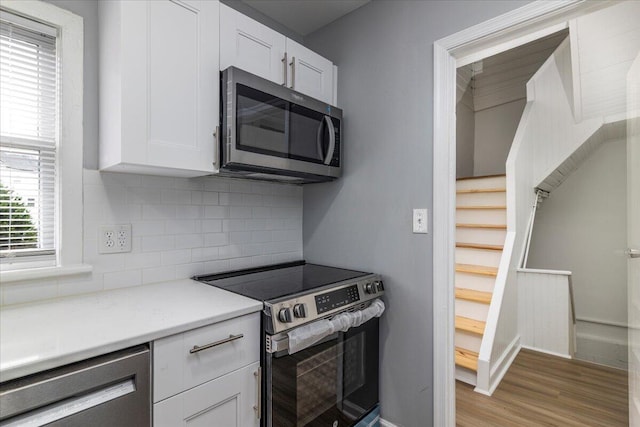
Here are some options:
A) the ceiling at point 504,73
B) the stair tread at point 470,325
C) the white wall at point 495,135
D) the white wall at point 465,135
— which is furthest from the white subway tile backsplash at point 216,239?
the white wall at point 495,135

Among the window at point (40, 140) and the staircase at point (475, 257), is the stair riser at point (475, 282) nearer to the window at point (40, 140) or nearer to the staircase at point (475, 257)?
the staircase at point (475, 257)

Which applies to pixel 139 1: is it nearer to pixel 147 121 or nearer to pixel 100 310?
pixel 147 121

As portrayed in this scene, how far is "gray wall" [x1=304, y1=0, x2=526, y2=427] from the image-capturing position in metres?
1.68

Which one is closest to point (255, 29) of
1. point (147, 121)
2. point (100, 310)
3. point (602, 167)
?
point (147, 121)

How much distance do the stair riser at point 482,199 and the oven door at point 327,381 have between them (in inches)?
82.4

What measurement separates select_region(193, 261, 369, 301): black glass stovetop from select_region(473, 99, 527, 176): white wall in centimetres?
378

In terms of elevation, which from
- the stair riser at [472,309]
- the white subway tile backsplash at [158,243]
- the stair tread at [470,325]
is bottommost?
the stair tread at [470,325]

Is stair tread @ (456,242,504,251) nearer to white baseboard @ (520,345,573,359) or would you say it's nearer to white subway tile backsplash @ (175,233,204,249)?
white baseboard @ (520,345,573,359)

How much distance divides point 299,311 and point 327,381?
1.34 feet

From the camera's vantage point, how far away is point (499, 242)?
2.98 meters

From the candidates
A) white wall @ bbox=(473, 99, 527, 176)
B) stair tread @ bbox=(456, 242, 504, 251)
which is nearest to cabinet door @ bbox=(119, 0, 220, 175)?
stair tread @ bbox=(456, 242, 504, 251)

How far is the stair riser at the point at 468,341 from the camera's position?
8.09 feet

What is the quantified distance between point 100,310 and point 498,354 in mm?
2714

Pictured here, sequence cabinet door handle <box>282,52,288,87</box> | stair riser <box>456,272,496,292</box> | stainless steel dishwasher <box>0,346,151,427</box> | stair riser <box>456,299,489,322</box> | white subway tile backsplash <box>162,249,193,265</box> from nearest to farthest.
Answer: stainless steel dishwasher <box>0,346,151,427</box>, white subway tile backsplash <box>162,249,193,265</box>, cabinet door handle <box>282,52,288,87</box>, stair riser <box>456,299,489,322</box>, stair riser <box>456,272,496,292</box>
